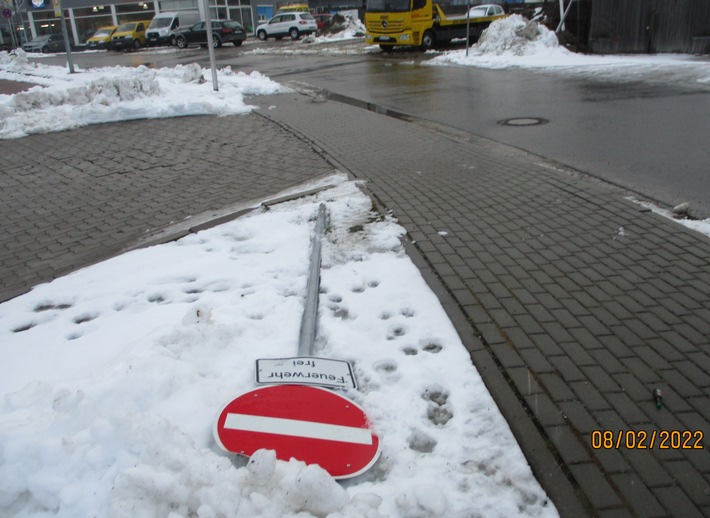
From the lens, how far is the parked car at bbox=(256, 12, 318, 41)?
148ft

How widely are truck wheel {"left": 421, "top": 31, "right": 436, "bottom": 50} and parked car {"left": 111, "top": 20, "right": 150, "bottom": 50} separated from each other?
83.5 ft

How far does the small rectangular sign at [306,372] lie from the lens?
3279 mm

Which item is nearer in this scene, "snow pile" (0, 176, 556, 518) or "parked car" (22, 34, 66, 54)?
"snow pile" (0, 176, 556, 518)

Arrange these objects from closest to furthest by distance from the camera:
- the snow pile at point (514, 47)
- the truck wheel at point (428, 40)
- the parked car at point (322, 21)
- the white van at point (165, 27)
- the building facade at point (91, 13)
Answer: the snow pile at point (514, 47)
the truck wheel at point (428, 40)
the white van at point (165, 27)
the parked car at point (322, 21)
the building facade at point (91, 13)

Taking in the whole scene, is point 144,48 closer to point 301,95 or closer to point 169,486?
point 301,95

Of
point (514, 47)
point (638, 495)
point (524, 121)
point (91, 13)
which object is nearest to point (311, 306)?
point (638, 495)

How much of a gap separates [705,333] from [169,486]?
318 cm

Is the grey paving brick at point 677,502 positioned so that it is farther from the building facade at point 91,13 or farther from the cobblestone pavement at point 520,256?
the building facade at point 91,13

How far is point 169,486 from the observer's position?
2371mm

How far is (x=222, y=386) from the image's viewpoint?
3.33 m

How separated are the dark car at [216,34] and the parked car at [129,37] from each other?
12.6 feet

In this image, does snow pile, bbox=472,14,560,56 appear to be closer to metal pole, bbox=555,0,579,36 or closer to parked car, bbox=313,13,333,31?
metal pole, bbox=555,0,579,36

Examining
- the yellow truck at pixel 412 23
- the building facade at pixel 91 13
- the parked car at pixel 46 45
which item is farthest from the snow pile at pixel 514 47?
the parked car at pixel 46 45
